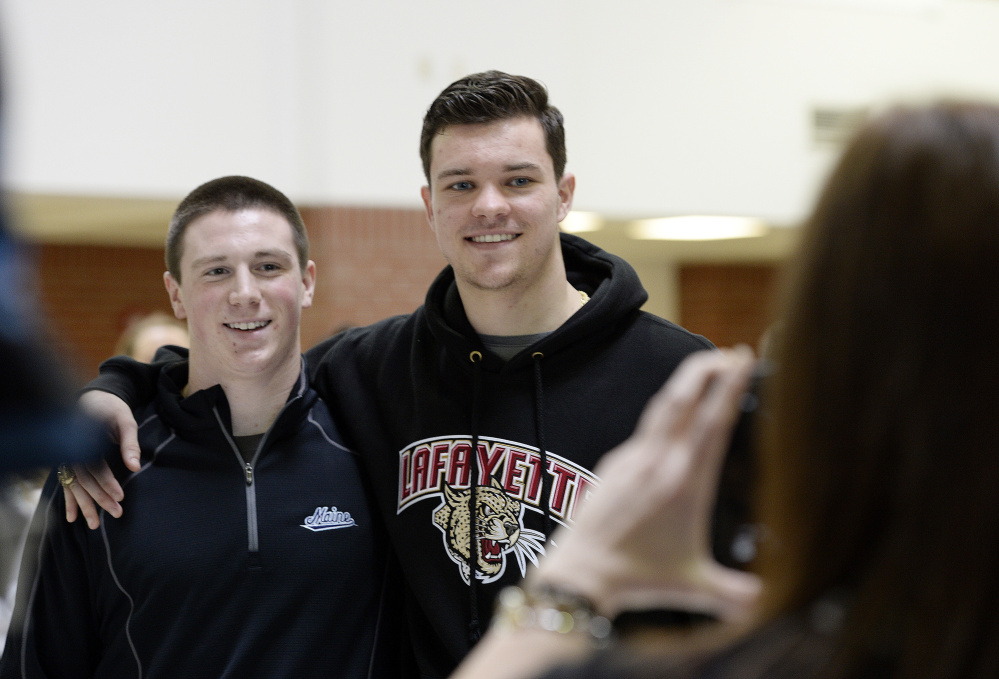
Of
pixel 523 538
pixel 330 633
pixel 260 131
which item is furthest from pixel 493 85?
pixel 260 131

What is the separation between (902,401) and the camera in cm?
90

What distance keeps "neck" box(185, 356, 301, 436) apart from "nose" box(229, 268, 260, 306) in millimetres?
189

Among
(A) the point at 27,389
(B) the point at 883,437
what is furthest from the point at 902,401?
(A) the point at 27,389

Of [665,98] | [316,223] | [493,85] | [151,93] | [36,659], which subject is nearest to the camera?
[36,659]

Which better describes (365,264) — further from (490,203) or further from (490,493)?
(490,493)

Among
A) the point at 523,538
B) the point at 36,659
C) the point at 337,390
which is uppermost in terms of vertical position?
the point at 337,390

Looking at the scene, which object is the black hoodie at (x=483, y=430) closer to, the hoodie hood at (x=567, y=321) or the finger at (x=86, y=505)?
the hoodie hood at (x=567, y=321)

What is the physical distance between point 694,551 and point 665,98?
725cm

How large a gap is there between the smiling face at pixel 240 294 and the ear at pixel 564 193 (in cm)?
73

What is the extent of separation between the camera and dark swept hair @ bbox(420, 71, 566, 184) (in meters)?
2.61

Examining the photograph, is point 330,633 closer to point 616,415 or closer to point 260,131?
point 616,415

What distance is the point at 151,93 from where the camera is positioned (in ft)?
21.7

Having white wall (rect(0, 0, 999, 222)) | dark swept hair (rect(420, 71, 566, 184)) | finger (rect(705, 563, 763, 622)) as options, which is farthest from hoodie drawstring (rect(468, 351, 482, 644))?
white wall (rect(0, 0, 999, 222))

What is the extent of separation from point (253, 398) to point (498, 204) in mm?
786
